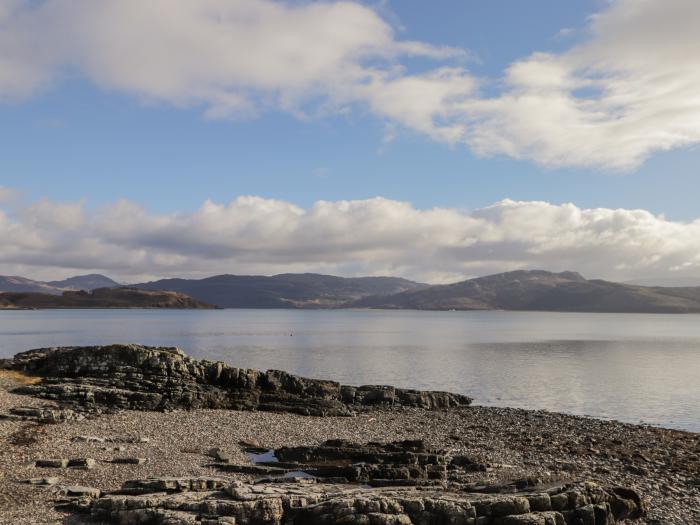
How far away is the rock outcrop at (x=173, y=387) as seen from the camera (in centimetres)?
4634

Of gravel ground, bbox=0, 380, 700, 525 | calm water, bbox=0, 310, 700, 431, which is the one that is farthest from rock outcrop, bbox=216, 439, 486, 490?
calm water, bbox=0, 310, 700, 431

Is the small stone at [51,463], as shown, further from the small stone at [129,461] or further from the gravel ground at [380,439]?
the small stone at [129,461]

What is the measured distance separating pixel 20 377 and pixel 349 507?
142ft

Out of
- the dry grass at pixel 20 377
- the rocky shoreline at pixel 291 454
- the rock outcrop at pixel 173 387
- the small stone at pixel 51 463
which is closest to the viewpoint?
the rocky shoreline at pixel 291 454

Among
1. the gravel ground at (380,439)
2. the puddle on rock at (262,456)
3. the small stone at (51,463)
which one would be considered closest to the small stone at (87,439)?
the gravel ground at (380,439)

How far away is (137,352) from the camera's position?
51.4 m

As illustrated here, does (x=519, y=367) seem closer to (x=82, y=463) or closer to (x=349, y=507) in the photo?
(x=82, y=463)

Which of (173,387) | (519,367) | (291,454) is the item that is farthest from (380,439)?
(519,367)

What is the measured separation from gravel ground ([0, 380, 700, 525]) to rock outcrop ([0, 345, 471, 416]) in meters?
2.33

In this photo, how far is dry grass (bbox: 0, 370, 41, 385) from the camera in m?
49.0

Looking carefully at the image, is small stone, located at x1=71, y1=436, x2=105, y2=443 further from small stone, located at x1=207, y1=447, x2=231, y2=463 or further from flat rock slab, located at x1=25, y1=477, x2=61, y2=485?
flat rock slab, located at x1=25, y1=477, x2=61, y2=485

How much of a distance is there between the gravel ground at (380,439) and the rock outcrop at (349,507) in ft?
9.85

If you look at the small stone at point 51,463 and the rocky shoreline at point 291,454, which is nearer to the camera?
the rocky shoreline at point 291,454

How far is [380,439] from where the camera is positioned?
4022 centimetres
